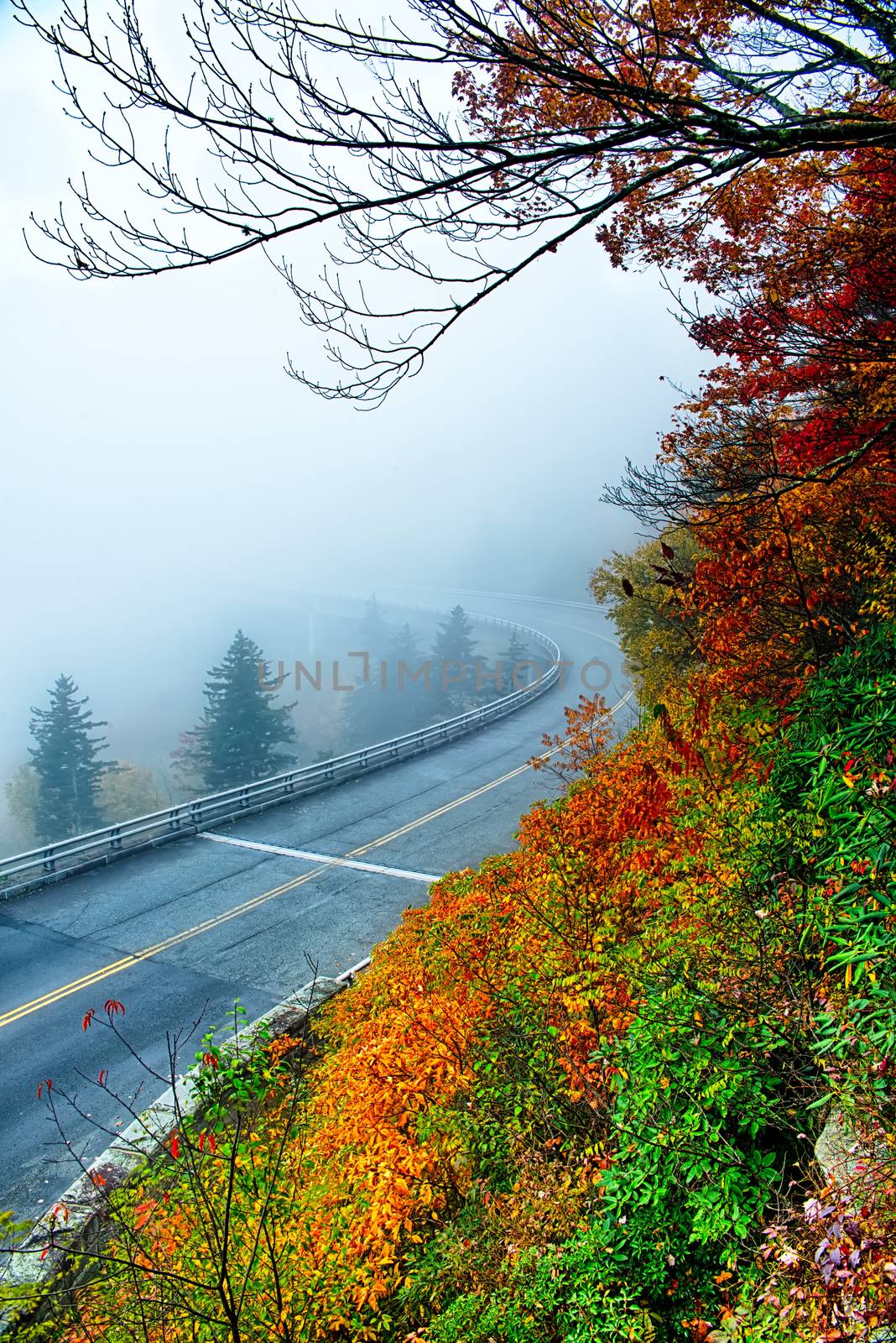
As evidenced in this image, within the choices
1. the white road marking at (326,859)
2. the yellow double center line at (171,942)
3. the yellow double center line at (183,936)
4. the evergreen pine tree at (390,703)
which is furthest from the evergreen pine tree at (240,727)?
the yellow double center line at (171,942)

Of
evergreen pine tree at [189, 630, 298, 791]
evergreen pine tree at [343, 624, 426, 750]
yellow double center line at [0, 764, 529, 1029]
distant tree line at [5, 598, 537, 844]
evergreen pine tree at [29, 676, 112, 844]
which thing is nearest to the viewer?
yellow double center line at [0, 764, 529, 1029]

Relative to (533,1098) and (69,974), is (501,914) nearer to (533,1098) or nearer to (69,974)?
(533,1098)

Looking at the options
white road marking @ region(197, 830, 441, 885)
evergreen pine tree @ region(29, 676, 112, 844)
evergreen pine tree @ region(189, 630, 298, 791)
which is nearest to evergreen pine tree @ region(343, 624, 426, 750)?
evergreen pine tree @ region(189, 630, 298, 791)

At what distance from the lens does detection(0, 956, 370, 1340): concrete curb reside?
18.1 ft

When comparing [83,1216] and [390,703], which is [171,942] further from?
[390,703]

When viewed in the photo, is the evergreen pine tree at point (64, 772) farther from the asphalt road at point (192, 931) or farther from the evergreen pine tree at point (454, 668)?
the asphalt road at point (192, 931)

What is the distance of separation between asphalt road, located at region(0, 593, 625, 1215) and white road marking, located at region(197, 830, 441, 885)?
0.08 meters

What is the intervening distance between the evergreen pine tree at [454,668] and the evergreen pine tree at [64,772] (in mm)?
30666

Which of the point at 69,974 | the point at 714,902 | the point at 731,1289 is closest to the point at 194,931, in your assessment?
the point at 69,974

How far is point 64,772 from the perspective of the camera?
2172 inches

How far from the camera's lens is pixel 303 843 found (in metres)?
18.3

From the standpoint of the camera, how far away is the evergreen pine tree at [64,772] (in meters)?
54.2

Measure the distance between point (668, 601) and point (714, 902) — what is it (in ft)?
33.7

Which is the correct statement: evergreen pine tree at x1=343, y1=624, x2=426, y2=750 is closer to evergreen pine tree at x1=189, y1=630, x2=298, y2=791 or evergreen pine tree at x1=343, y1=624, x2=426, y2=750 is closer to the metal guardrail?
evergreen pine tree at x1=189, y1=630, x2=298, y2=791
